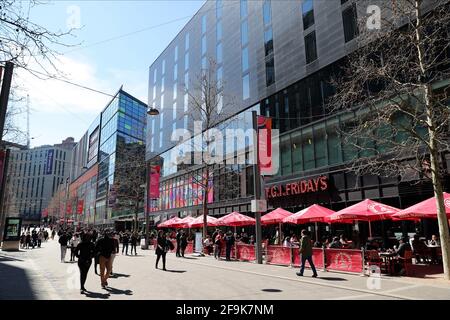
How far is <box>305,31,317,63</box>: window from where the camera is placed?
27881 millimetres

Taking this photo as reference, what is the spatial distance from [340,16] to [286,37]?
623 centimetres

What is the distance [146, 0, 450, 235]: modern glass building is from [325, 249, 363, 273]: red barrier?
6.51 metres

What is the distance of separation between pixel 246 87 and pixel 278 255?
815 inches

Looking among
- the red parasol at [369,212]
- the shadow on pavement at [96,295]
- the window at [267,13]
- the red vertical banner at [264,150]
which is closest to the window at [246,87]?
the window at [267,13]

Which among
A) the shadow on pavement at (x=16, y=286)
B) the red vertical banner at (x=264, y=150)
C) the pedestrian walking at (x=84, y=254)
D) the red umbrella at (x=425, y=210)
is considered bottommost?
the shadow on pavement at (x=16, y=286)

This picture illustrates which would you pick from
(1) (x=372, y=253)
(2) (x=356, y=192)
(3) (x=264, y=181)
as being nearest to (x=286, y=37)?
(3) (x=264, y=181)

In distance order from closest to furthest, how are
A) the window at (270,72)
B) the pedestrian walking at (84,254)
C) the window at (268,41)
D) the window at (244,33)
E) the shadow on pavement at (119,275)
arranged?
the pedestrian walking at (84,254)
the shadow on pavement at (119,275)
the window at (270,72)
the window at (268,41)
the window at (244,33)

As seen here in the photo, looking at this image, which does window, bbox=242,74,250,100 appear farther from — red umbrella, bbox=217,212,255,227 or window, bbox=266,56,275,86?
red umbrella, bbox=217,212,255,227

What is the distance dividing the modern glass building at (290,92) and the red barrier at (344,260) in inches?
256

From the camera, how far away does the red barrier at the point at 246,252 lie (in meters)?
21.7

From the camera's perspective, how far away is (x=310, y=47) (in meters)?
28.3

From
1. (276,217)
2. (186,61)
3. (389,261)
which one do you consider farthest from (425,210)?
(186,61)

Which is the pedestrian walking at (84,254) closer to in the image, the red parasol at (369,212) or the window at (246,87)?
the red parasol at (369,212)
